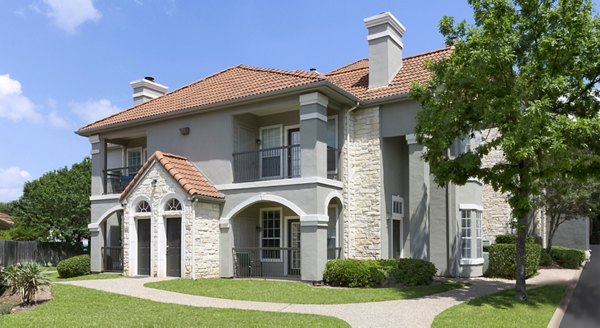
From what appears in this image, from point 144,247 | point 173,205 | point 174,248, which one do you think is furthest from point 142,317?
point 144,247

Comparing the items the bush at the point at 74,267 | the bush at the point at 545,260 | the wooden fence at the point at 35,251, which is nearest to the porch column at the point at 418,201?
the bush at the point at 545,260

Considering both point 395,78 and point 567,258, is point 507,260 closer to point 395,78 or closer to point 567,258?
point 567,258

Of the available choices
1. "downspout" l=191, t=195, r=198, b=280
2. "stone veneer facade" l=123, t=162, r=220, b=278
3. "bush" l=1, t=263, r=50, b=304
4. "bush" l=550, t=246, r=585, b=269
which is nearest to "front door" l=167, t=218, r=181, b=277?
"stone veneer facade" l=123, t=162, r=220, b=278

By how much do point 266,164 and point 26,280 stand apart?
9.27 meters

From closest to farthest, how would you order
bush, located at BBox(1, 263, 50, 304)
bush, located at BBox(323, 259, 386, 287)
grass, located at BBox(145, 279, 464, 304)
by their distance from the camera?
bush, located at BBox(1, 263, 50, 304), grass, located at BBox(145, 279, 464, 304), bush, located at BBox(323, 259, 386, 287)

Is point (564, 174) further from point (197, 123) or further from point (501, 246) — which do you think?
point (197, 123)

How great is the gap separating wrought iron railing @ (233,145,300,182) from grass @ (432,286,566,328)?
8.53 metres

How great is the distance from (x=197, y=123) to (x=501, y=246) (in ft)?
39.5

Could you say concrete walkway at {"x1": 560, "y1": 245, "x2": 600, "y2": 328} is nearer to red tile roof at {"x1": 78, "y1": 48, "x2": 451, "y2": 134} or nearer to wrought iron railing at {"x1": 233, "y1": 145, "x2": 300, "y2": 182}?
red tile roof at {"x1": 78, "y1": 48, "x2": 451, "y2": 134}

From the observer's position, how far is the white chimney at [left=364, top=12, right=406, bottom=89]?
786 inches

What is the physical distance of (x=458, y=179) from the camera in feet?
46.9

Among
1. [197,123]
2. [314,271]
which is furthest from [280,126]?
[314,271]

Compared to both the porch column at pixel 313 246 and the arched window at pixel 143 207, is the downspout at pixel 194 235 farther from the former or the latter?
the porch column at pixel 313 246

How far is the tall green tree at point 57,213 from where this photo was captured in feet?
113
